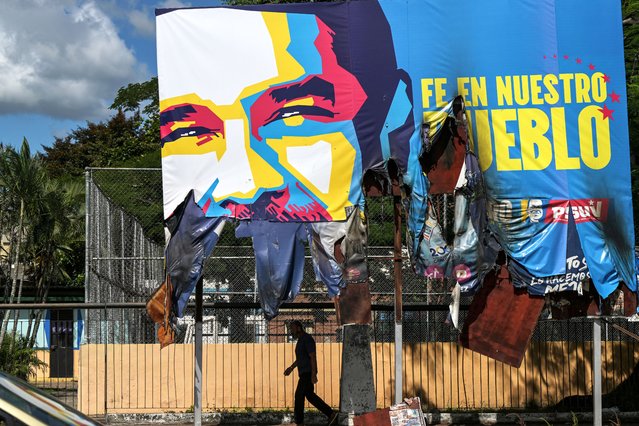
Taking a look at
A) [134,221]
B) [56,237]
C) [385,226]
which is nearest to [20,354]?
[134,221]

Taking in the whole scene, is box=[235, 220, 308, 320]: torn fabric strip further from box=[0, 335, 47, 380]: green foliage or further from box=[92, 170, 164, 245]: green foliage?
box=[0, 335, 47, 380]: green foliage

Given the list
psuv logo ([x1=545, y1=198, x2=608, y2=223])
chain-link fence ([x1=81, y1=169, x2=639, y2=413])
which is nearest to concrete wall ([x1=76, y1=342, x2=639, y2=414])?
chain-link fence ([x1=81, y1=169, x2=639, y2=413])

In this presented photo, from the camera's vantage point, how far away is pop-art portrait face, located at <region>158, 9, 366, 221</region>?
1089cm

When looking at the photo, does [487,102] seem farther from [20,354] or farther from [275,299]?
[20,354]

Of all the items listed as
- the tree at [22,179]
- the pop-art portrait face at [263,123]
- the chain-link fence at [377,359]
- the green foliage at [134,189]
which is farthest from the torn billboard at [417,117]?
the tree at [22,179]

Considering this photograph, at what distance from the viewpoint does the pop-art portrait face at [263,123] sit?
1089 centimetres

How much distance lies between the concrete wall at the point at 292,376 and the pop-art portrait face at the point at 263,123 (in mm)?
5286

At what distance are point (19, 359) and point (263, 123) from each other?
32.3 ft

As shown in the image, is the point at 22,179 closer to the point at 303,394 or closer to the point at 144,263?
the point at 144,263

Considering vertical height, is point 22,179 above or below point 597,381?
above

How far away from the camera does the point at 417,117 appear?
10867mm

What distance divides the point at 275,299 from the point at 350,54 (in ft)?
10.7

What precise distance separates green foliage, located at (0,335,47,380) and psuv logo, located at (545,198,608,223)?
1099 centimetres

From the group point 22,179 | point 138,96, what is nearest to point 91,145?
point 138,96
